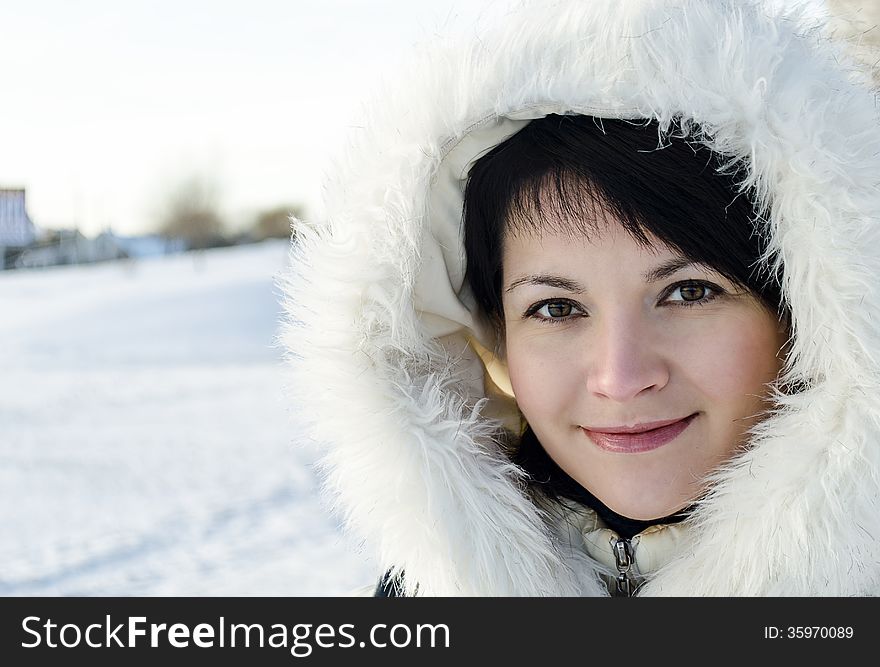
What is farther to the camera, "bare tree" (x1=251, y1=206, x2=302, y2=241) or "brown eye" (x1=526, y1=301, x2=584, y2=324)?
"bare tree" (x1=251, y1=206, x2=302, y2=241)

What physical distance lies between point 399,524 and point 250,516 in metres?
3.81

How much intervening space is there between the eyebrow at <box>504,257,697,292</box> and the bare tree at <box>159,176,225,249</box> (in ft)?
138

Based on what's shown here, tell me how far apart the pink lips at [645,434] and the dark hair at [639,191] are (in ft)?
0.82

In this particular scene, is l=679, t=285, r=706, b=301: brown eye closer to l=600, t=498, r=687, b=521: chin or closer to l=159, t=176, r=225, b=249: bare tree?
l=600, t=498, r=687, b=521: chin

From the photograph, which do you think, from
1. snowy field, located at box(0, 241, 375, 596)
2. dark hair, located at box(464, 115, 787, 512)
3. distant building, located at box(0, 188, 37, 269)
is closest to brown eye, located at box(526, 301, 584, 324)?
dark hair, located at box(464, 115, 787, 512)

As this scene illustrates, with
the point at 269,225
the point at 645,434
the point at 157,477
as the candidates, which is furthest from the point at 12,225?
the point at 645,434

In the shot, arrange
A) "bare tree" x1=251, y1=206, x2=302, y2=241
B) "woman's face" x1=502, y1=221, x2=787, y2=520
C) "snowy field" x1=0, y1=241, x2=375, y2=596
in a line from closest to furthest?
"woman's face" x1=502, y1=221, x2=787, y2=520, "snowy field" x1=0, y1=241, x2=375, y2=596, "bare tree" x1=251, y1=206, x2=302, y2=241

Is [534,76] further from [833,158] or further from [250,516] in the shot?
[250,516]

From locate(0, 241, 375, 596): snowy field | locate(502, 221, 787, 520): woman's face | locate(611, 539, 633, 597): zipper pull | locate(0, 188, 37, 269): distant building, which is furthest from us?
locate(0, 188, 37, 269): distant building

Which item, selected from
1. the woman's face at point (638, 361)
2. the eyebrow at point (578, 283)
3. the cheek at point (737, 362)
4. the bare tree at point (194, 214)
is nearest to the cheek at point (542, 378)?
the woman's face at point (638, 361)

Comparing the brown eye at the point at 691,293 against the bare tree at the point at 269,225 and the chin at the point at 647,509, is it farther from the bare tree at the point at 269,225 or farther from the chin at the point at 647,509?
the bare tree at the point at 269,225

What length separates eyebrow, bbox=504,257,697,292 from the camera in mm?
1281

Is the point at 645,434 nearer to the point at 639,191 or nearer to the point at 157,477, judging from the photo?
the point at 639,191

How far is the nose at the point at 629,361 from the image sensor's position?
1257 millimetres
